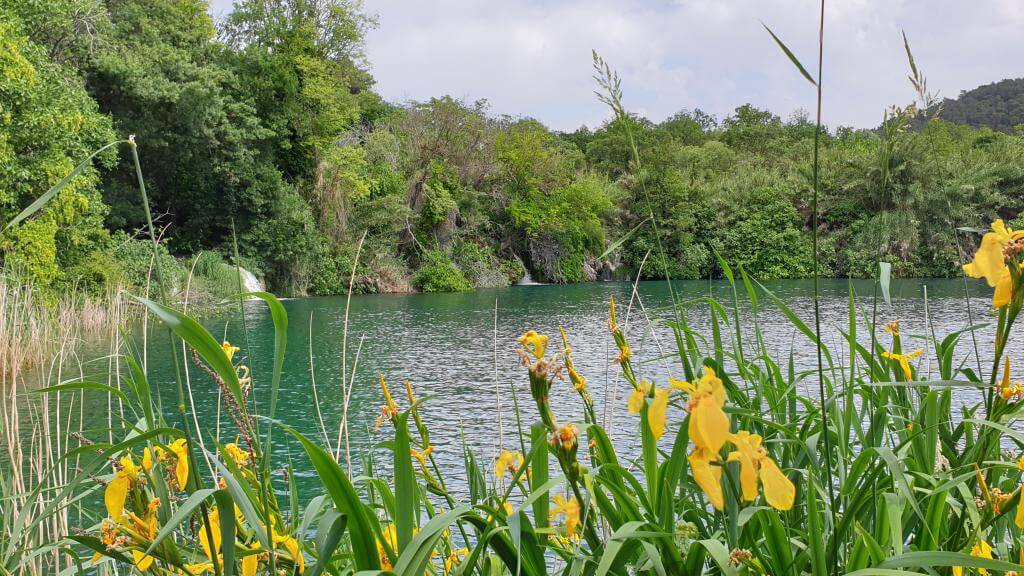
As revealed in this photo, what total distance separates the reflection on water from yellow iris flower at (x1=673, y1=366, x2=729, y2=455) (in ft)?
1.69

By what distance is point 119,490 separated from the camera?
629mm

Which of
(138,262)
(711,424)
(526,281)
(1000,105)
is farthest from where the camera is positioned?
(526,281)

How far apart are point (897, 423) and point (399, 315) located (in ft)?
39.1

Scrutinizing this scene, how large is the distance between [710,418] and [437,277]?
1937cm

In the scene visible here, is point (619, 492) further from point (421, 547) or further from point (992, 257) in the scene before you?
point (992, 257)

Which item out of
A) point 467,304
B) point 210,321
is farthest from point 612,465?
point 467,304

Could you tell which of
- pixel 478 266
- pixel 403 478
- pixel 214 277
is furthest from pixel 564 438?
pixel 478 266

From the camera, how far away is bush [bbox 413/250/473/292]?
772 inches

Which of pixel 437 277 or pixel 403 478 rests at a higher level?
pixel 437 277

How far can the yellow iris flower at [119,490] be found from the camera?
2.02 feet

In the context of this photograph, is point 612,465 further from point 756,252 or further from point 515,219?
point 756,252

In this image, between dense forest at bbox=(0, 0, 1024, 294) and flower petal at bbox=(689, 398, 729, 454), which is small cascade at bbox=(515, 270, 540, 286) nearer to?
dense forest at bbox=(0, 0, 1024, 294)

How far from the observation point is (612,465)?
72 centimetres

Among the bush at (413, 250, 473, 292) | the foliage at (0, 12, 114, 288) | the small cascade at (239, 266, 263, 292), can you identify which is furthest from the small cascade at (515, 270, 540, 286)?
the foliage at (0, 12, 114, 288)
